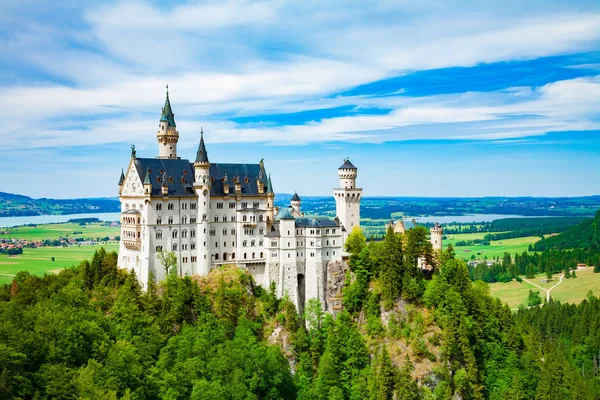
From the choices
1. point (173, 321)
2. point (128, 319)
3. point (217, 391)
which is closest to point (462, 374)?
point (217, 391)

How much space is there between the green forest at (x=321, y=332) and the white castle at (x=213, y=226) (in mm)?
2794

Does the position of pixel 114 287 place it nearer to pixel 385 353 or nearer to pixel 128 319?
pixel 128 319

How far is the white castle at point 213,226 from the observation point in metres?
85.5

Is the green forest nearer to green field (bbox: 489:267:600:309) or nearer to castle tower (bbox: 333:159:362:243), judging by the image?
castle tower (bbox: 333:159:362:243)

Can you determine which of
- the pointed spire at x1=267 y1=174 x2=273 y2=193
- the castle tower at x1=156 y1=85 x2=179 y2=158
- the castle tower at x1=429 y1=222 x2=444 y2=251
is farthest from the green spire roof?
the castle tower at x1=429 y1=222 x2=444 y2=251

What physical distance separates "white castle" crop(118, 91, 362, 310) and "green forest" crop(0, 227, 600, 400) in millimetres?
2794

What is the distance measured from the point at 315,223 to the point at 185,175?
19.7 meters

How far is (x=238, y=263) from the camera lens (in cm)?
9000

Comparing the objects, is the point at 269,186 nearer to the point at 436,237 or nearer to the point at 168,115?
the point at 168,115

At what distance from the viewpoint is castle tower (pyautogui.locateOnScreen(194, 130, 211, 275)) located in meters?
88.2

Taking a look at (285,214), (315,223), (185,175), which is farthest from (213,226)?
(315,223)

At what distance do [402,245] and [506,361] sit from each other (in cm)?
2102

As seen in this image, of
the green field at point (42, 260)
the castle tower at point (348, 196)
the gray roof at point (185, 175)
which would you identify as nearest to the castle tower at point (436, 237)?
the castle tower at point (348, 196)

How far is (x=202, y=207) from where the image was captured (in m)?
88.4
